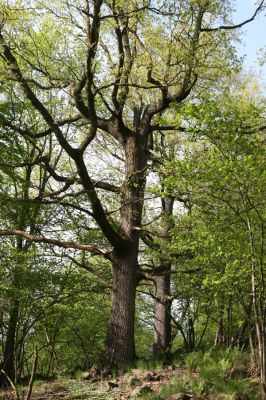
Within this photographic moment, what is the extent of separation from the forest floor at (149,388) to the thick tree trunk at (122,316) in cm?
74

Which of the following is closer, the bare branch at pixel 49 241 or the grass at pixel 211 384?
the grass at pixel 211 384

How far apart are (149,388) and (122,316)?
103 inches

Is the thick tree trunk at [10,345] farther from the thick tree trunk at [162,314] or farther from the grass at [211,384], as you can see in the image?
the thick tree trunk at [162,314]

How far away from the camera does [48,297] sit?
9.08 m

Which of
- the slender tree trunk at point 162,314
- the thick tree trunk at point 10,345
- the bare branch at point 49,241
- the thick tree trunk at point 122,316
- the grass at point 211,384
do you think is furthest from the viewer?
the slender tree trunk at point 162,314

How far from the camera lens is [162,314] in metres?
13.0

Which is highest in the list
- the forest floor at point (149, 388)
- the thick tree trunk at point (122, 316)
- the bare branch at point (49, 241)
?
the bare branch at point (49, 241)

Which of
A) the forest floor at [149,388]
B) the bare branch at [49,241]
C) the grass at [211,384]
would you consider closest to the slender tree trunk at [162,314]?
the bare branch at [49,241]

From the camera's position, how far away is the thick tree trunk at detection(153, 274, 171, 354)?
1271 cm

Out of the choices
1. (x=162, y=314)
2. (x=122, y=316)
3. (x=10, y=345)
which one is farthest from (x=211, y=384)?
(x=162, y=314)

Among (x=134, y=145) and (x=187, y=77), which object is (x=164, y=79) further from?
(x=134, y=145)

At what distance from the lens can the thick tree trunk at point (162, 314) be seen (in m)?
12.7

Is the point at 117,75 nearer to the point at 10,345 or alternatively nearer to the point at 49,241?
the point at 49,241

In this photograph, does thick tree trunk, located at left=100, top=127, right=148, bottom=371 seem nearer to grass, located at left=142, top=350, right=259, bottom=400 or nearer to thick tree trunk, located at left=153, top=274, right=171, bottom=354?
grass, located at left=142, top=350, right=259, bottom=400
